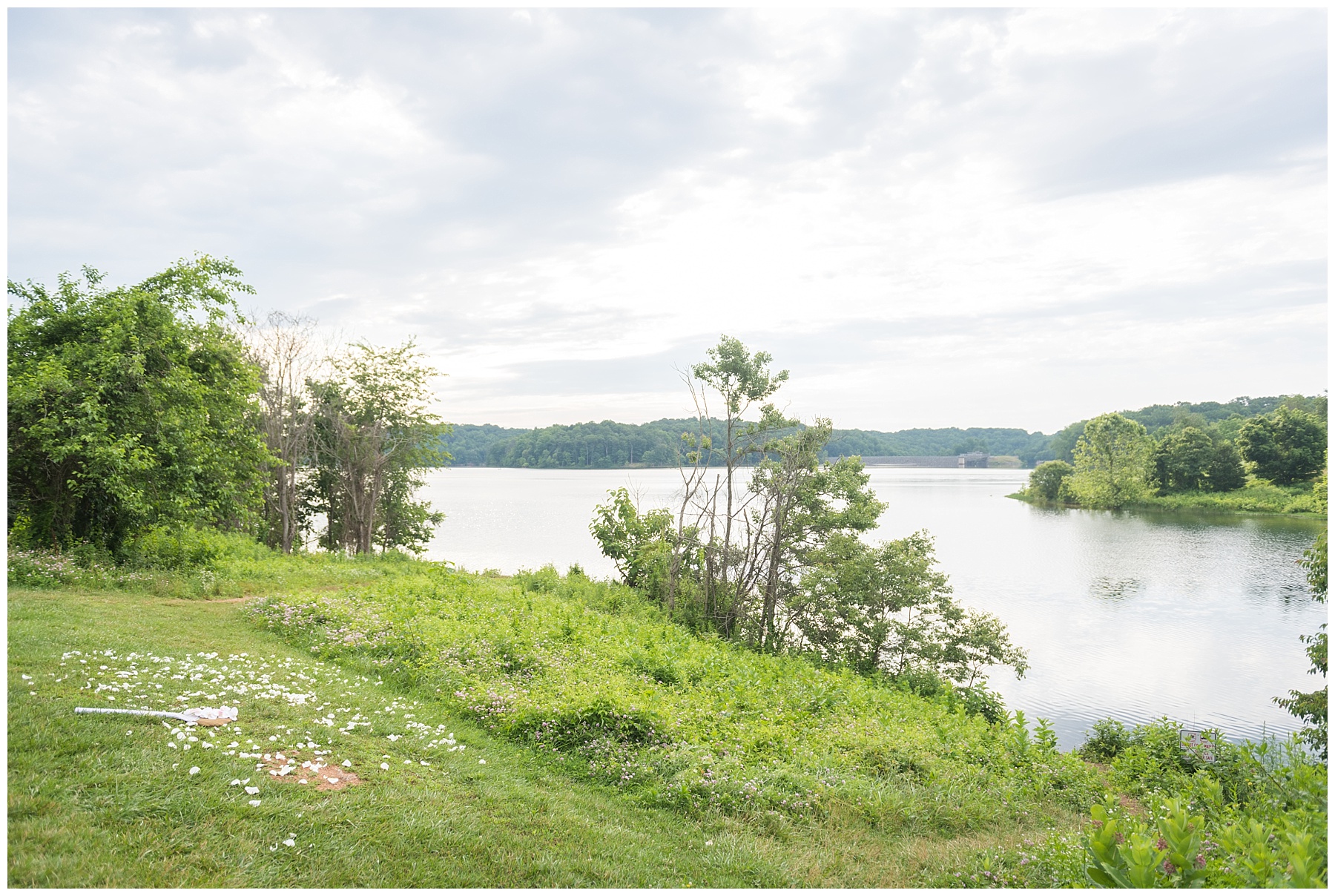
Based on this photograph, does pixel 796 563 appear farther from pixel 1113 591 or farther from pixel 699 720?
pixel 1113 591

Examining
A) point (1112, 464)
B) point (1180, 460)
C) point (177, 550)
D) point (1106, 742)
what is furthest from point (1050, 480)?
point (177, 550)

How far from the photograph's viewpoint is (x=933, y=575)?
17.3m

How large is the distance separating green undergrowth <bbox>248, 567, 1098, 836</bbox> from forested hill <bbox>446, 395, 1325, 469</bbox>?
35927mm

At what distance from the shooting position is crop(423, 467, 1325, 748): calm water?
16797 millimetres

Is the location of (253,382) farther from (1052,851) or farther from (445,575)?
(1052,851)

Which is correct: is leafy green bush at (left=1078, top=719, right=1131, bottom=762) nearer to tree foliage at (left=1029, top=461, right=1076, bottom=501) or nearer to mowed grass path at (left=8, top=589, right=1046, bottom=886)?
mowed grass path at (left=8, top=589, right=1046, bottom=886)

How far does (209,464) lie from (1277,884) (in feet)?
59.5

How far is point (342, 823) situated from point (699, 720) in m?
4.56

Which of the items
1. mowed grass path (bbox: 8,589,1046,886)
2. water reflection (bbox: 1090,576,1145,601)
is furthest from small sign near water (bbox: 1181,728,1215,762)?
water reflection (bbox: 1090,576,1145,601)

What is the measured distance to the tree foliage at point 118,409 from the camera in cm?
1319

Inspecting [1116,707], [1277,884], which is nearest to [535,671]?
[1277,884]

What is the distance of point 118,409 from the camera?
556 inches

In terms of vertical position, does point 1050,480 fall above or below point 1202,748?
above

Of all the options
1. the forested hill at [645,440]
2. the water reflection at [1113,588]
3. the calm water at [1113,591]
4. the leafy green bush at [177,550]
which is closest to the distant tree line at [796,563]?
the calm water at [1113,591]
